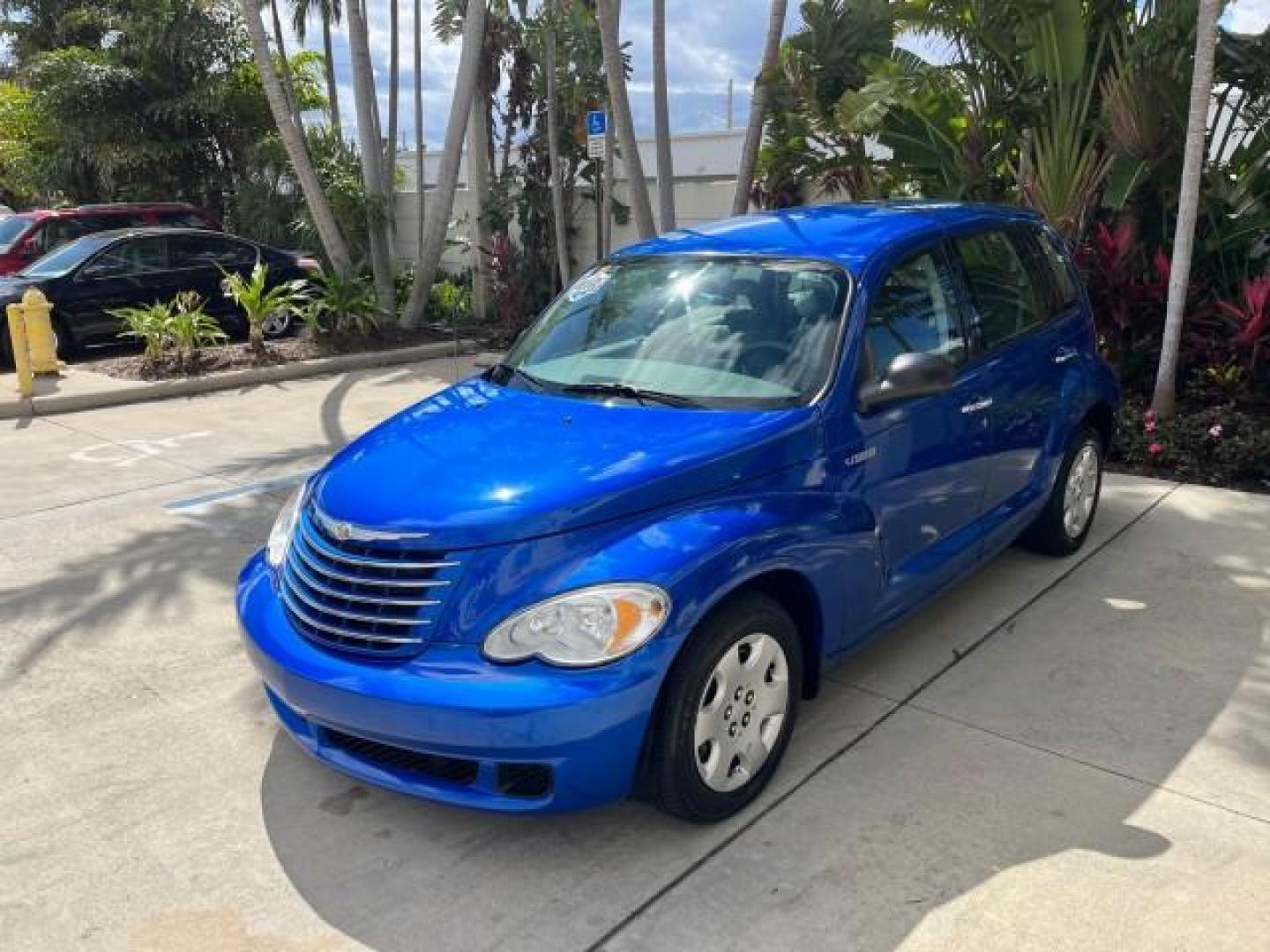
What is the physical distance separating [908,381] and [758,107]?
23.8 ft

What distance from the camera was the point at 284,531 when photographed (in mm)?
3668

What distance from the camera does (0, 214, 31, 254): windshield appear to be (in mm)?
13016

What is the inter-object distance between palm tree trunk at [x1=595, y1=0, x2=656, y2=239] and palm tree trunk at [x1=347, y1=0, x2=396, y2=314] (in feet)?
11.3

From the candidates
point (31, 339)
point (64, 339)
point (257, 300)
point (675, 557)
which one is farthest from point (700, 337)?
point (64, 339)

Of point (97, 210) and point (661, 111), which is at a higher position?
point (661, 111)

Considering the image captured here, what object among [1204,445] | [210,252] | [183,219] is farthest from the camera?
[183,219]

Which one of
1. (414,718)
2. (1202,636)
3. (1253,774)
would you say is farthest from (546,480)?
(1202,636)

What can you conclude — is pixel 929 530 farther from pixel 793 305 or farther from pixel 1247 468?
pixel 1247 468

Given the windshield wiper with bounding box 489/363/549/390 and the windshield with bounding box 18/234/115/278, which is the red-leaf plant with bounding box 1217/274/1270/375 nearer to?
the windshield wiper with bounding box 489/363/549/390

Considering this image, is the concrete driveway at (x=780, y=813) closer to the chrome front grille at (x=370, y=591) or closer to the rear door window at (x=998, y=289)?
the chrome front grille at (x=370, y=591)

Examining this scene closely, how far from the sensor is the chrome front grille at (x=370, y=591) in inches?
115

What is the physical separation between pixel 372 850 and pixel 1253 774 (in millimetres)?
2839

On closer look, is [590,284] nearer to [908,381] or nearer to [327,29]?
[908,381]

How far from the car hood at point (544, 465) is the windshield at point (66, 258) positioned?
956 cm
